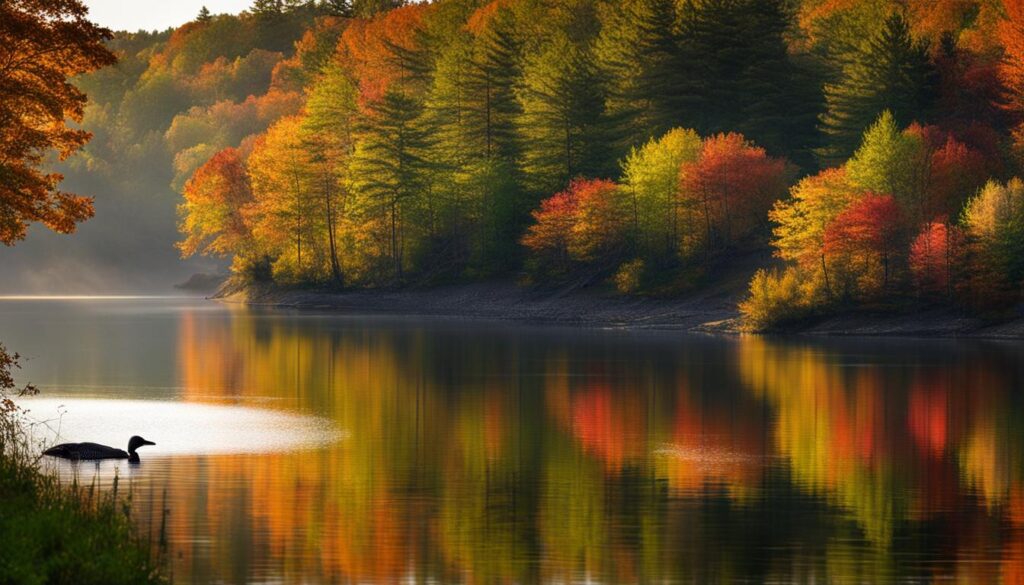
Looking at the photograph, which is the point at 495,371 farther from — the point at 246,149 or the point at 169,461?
the point at 246,149

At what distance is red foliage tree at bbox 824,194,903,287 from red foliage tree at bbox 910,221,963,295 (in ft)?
5.29

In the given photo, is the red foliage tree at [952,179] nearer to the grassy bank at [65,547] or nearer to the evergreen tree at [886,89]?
the evergreen tree at [886,89]

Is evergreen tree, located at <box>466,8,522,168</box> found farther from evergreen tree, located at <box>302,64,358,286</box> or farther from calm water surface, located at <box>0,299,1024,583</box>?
calm water surface, located at <box>0,299,1024,583</box>

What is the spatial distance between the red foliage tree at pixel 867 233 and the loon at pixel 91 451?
198 ft

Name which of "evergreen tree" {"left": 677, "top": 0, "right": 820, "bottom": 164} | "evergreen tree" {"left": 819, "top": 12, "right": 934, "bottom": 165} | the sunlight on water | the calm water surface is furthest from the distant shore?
the sunlight on water

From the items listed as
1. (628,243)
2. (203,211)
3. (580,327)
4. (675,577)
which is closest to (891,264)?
(580,327)

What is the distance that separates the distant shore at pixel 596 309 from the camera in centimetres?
8481

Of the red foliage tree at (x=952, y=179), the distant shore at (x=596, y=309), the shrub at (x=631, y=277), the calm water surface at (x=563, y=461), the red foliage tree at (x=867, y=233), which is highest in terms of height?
the red foliage tree at (x=952, y=179)

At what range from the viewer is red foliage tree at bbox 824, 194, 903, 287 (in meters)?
87.8

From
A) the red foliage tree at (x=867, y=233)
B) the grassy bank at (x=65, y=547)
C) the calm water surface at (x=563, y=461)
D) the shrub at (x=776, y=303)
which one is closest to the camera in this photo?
the grassy bank at (x=65, y=547)

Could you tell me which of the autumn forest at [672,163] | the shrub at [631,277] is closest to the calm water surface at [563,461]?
the autumn forest at [672,163]

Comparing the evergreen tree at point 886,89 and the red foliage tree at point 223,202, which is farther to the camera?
the red foliage tree at point 223,202

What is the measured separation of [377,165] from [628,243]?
27305mm

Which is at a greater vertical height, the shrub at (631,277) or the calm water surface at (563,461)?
the shrub at (631,277)
